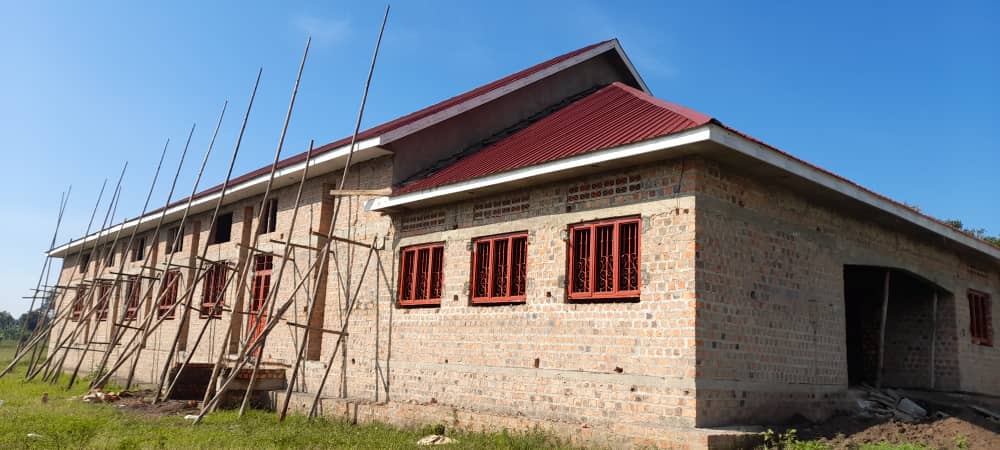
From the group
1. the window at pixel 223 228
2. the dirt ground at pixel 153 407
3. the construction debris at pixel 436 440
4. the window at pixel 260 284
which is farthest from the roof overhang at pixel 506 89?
the window at pixel 223 228

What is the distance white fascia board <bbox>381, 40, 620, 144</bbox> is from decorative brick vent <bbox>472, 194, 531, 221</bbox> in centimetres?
236

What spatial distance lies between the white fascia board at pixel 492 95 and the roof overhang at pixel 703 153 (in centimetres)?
137

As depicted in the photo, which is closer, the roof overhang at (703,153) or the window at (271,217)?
the roof overhang at (703,153)

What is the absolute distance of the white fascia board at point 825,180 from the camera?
8.52m

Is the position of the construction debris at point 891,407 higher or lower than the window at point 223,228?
lower

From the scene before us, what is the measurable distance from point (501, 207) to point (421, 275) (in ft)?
6.69

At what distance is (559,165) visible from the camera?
384 inches

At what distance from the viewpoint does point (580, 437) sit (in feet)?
28.9

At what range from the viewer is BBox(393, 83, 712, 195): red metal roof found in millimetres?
9641

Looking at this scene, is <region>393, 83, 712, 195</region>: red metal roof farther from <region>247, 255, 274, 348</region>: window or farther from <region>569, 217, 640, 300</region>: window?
<region>247, 255, 274, 348</region>: window

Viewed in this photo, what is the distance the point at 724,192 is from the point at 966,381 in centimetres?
741

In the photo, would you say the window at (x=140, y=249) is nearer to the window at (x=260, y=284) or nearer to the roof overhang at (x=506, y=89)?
the window at (x=260, y=284)

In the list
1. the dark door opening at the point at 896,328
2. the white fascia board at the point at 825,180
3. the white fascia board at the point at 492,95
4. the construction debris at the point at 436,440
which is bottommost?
the construction debris at the point at 436,440

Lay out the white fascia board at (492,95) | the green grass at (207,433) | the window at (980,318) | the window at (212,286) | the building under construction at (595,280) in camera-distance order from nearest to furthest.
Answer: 1. the building under construction at (595,280)
2. the green grass at (207,433)
3. the white fascia board at (492,95)
4. the window at (980,318)
5. the window at (212,286)
